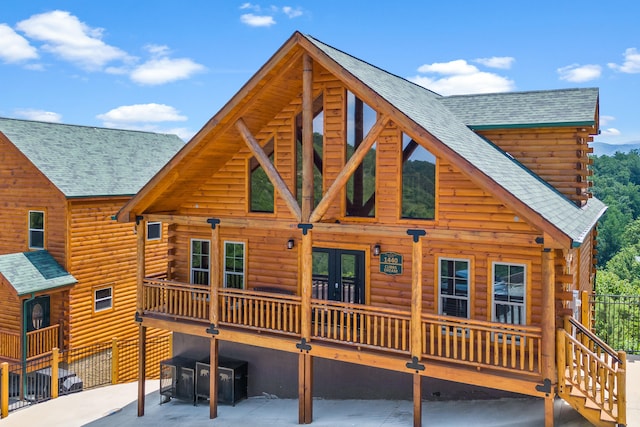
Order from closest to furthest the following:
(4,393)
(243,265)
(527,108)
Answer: (243,265)
(527,108)
(4,393)

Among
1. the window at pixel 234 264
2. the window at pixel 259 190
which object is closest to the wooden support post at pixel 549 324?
the window at pixel 259 190

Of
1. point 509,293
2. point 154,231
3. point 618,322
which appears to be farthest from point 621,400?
point 154,231

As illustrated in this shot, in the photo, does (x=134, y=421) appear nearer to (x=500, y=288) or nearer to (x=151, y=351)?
(x=151, y=351)

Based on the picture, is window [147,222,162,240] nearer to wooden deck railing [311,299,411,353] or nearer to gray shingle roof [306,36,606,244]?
wooden deck railing [311,299,411,353]

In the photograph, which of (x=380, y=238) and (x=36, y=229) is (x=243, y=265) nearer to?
(x=380, y=238)

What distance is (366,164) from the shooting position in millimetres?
13297

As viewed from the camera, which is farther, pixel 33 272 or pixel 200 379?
pixel 33 272

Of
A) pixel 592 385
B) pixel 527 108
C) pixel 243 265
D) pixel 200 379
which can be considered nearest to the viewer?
pixel 592 385

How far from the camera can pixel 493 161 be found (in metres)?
12.3

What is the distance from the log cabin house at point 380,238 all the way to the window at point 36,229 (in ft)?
26.6

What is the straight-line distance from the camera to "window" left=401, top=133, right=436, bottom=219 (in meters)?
12.6

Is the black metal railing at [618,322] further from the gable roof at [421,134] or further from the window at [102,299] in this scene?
the window at [102,299]

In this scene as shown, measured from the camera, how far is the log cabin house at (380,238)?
1065 cm

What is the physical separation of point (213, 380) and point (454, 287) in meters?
6.64
